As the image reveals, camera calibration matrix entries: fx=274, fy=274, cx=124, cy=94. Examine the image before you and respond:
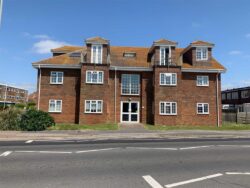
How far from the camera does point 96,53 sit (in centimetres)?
2830

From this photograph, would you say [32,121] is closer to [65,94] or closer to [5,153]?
[65,94]

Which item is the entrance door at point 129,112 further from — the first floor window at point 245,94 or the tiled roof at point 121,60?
the first floor window at point 245,94

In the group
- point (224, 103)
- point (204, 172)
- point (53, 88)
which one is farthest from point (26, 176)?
point (224, 103)

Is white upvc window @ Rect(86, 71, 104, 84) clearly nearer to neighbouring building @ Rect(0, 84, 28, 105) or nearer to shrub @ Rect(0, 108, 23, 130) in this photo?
shrub @ Rect(0, 108, 23, 130)

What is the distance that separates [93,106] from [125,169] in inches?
780

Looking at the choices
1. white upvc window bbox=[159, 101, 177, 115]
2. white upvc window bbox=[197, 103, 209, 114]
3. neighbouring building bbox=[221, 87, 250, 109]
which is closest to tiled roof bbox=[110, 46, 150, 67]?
white upvc window bbox=[159, 101, 177, 115]

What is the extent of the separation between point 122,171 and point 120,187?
5.23 feet

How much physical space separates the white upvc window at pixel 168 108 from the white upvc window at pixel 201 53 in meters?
6.08

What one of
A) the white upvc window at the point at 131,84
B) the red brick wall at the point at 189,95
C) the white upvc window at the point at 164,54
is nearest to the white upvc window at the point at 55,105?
the white upvc window at the point at 131,84

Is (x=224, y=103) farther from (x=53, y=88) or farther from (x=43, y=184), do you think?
(x=43, y=184)

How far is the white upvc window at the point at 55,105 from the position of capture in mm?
28406

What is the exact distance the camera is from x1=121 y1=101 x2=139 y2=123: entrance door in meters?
29.1

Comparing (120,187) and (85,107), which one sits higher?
(85,107)

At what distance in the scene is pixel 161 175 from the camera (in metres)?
7.04
